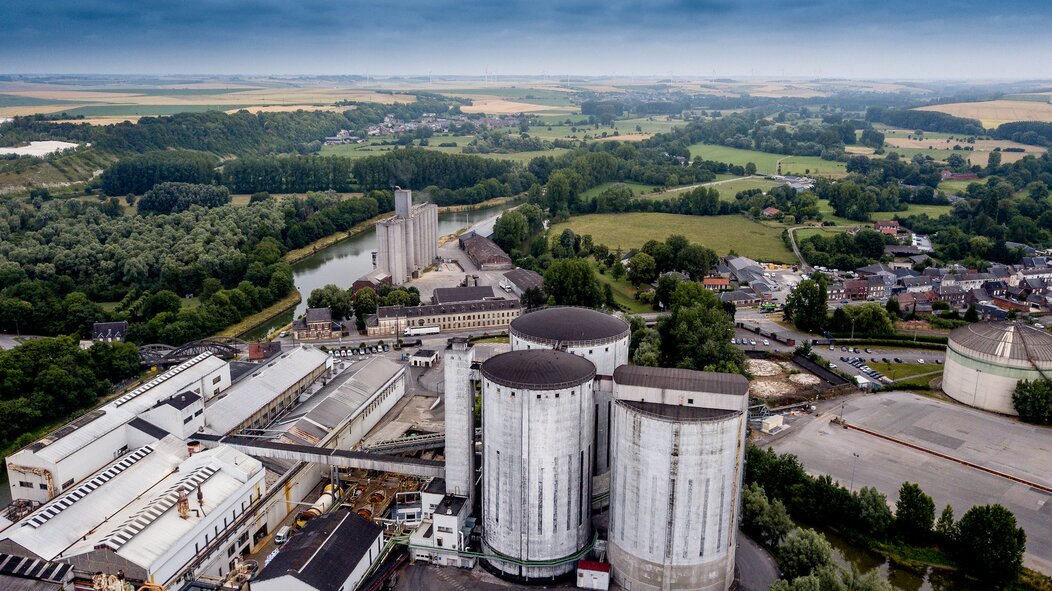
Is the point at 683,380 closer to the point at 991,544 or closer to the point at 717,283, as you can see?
the point at 991,544

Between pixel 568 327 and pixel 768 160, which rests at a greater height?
pixel 768 160

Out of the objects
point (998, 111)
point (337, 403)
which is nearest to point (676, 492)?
point (337, 403)

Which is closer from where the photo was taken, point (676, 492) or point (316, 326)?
point (676, 492)

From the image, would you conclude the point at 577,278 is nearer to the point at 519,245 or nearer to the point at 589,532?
the point at 519,245

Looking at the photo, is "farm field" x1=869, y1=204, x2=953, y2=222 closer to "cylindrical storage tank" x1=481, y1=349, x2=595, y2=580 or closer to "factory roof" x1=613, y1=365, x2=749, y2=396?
"factory roof" x1=613, y1=365, x2=749, y2=396

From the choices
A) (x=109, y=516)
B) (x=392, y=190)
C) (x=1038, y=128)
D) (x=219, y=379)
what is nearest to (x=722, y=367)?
(x=219, y=379)

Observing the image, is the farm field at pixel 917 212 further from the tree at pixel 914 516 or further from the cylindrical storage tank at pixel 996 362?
the tree at pixel 914 516

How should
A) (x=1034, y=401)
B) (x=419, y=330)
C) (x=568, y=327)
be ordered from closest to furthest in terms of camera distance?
(x=568, y=327) → (x=1034, y=401) → (x=419, y=330)
